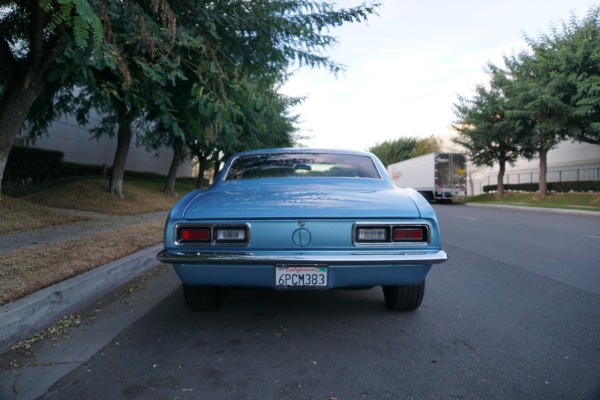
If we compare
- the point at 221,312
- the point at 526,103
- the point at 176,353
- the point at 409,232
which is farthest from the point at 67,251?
the point at 526,103

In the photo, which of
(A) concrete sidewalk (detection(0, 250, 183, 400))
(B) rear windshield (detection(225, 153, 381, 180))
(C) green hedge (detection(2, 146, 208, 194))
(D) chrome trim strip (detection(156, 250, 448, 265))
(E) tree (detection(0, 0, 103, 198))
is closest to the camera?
(A) concrete sidewalk (detection(0, 250, 183, 400))

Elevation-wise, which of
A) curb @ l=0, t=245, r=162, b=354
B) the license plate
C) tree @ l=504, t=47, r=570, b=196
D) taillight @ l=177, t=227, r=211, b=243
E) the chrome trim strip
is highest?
tree @ l=504, t=47, r=570, b=196

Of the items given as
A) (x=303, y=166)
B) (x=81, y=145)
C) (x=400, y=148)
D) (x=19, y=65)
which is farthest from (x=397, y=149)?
(x=303, y=166)

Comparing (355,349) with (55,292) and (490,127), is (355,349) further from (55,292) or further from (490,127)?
(490,127)

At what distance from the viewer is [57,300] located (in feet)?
12.6

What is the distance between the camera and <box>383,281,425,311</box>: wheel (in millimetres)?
3938

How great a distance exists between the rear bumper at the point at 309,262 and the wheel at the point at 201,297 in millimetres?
492

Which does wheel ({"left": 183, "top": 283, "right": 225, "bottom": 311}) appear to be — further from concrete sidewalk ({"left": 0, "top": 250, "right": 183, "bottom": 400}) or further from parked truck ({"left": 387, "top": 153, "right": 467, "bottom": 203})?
parked truck ({"left": 387, "top": 153, "right": 467, "bottom": 203})

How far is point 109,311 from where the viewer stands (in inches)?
162

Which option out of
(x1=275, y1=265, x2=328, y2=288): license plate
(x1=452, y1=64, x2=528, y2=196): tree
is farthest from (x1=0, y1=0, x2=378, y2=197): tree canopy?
(x1=452, y1=64, x2=528, y2=196): tree

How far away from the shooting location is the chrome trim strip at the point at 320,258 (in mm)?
3186

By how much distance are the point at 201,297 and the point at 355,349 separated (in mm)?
1471

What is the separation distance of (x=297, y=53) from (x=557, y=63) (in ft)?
61.9

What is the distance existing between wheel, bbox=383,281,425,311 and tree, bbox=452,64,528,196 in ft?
84.1
